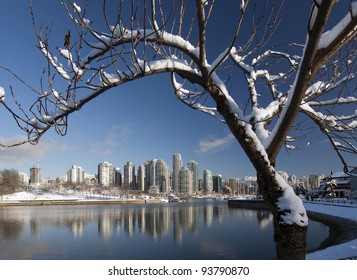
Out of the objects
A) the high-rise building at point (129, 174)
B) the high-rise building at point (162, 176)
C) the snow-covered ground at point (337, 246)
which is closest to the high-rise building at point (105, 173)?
the high-rise building at point (129, 174)

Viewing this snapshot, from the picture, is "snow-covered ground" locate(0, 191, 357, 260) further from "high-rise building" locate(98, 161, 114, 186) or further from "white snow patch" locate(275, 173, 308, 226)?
"high-rise building" locate(98, 161, 114, 186)

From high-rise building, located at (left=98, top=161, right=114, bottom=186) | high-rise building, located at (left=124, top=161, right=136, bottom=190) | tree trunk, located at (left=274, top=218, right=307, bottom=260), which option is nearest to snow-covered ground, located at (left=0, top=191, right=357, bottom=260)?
tree trunk, located at (left=274, top=218, right=307, bottom=260)

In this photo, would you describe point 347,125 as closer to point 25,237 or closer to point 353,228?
A: point 353,228

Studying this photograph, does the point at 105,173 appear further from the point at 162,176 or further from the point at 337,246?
the point at 337,246

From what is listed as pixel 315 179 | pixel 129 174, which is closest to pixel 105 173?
pixel 129 174

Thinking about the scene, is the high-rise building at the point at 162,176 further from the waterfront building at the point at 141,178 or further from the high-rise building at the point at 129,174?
the high-rise building at the point at 129,174
